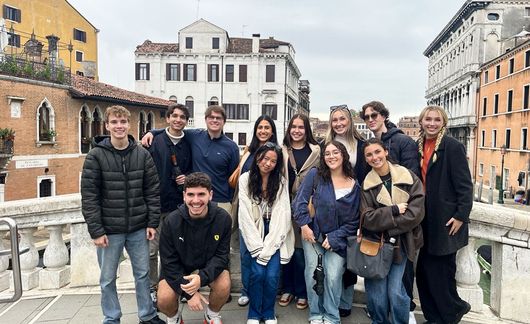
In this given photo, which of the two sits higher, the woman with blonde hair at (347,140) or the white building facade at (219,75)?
the white building facade at (219,75)

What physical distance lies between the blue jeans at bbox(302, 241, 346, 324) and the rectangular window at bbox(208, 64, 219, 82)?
3673 cm

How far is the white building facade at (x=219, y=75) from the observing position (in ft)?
126

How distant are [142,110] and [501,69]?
1175 inches

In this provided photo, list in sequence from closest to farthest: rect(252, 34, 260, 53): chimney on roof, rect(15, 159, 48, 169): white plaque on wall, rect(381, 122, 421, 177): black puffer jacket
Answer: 1. rect(381, 122, 421, 177): black puffer jacket
2. rect(15, 159, 48, 169): white plaque on wall
3. rect(252, 34, 260, 53): chimney on roof

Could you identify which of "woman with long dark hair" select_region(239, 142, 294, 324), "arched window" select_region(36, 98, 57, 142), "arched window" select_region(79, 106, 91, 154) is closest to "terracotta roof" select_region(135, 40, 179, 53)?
"arched window" select_region(79, 106, 91, 154)

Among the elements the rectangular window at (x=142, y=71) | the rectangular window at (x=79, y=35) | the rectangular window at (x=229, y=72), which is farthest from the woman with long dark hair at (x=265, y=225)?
the rectangular window at (x=79, y=35)

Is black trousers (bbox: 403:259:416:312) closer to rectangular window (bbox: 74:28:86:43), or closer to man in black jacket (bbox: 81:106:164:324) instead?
man in black jacket (bbox: 81:106:164:324)

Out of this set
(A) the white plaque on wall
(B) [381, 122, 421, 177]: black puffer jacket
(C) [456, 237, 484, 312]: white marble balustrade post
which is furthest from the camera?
(A) the white plaque on wall

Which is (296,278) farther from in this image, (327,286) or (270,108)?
(270,108)

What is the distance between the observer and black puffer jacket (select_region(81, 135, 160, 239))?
3268 millimetres

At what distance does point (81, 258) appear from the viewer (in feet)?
13.8

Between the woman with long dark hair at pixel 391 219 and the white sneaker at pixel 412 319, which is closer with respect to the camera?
the woman with long dark hair at pixel 391 219

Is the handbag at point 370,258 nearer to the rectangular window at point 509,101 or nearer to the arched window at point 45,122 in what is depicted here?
the arched window at point 45,122

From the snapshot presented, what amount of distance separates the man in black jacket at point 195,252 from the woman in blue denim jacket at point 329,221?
72cm
